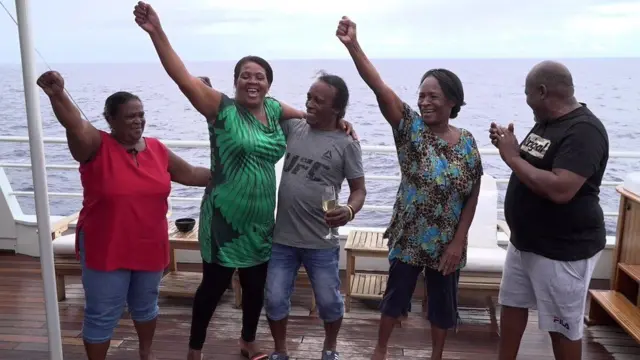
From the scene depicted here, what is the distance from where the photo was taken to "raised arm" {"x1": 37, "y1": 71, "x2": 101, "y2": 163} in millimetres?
1890

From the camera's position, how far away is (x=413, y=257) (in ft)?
7.82

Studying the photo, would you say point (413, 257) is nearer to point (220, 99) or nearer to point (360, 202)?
point (360, 202)

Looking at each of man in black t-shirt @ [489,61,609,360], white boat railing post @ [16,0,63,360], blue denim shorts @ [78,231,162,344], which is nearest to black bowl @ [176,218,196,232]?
blue denim shorts @ [78,231,162,344]

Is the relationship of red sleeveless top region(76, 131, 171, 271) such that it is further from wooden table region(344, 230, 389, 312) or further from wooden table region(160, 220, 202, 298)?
wooden table region(344, 230, 389, 312)

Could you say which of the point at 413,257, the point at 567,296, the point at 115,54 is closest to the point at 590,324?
the point at 567,296

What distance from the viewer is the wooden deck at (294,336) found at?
2.98 m

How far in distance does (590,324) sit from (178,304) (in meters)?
2.43

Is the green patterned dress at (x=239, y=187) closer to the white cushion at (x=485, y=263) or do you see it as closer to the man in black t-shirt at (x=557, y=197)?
the man in black t-shirt at (x=557, y=197)

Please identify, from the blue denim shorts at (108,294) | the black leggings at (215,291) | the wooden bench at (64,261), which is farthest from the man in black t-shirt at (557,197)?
the wooden bench at (64,261)

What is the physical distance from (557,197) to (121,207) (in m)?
1.58

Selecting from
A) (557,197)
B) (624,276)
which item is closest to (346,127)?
(557,197)

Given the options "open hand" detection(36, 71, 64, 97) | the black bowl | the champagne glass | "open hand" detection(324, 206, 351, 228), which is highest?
"open hand" detection(36, 71, 64, 97)

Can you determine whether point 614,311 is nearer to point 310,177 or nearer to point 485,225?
point 485,225

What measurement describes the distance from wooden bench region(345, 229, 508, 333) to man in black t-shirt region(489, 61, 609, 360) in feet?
2.95
